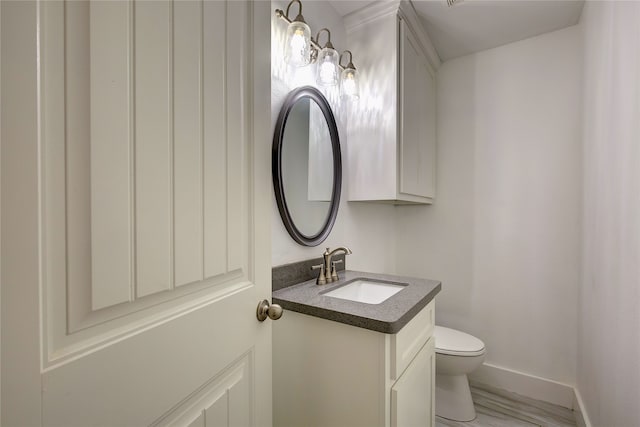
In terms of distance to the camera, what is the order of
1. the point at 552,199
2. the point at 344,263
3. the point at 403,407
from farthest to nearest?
1. the point at 552,199
2. the point at 344,263
3. the point at 403,407

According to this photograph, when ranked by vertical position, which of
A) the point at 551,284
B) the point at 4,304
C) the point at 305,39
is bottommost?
the point at 551,284

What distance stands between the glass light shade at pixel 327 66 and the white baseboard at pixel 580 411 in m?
2.14

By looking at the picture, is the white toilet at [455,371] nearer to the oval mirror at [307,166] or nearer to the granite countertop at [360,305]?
the granite countertop at [360,305]

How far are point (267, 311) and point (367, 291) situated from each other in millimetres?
798

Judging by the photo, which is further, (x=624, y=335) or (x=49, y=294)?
(x=624, y=335)

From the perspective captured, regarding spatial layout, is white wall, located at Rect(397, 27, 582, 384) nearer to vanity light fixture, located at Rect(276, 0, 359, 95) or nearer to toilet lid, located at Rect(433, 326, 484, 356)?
toilet lid, located at Rect(433, 326, 484, 356)

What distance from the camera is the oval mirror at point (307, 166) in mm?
1303

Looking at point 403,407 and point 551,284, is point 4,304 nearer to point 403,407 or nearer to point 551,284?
point 403,407

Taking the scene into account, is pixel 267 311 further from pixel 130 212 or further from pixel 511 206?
pixel 511 206

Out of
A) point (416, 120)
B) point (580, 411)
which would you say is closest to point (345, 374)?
point (416, 120)

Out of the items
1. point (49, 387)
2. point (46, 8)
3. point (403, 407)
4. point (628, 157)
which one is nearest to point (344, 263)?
point (403, 407)

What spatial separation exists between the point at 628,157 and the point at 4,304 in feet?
5.41

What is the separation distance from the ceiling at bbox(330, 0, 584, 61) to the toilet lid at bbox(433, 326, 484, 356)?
183 centimetres

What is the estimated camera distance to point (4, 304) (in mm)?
359
